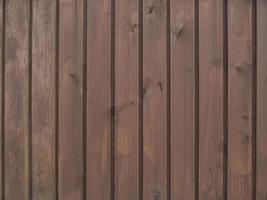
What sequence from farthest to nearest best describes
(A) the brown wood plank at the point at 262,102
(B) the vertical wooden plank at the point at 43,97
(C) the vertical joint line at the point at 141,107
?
(B) the vertical wooden plank at the point at 43,97 < (C) the vertical joint line at the point at 141,107 < (A) the brown wood plank at the point at 262,102

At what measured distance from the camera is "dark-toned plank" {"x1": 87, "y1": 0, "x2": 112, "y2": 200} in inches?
66.5

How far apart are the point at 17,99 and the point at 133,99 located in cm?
54

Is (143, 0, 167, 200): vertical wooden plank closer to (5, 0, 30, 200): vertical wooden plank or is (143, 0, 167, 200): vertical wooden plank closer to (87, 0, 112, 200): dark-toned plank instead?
(87, 0, 112, 200): dark-toned plank

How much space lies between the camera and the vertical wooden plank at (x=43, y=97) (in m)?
1.76

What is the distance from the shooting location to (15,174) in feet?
6.03

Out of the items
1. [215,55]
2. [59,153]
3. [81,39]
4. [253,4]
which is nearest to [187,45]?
[215,55]

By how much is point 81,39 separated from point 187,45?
448 mm

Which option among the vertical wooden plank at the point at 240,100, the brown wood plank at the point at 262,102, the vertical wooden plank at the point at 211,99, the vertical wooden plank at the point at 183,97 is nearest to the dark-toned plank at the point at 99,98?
the vertical wooden plank at the point at 183,97

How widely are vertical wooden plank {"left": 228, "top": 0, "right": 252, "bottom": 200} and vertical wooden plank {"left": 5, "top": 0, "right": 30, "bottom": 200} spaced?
0.87m

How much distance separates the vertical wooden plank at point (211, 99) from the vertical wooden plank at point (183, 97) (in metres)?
0.03

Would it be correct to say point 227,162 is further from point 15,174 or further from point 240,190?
point 15,174

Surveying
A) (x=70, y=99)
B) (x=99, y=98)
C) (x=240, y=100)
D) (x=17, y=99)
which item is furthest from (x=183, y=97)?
(x=17, y=99)

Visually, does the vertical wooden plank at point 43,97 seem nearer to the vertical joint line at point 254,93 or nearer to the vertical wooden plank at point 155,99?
the vertical wooden plank at point 155,99

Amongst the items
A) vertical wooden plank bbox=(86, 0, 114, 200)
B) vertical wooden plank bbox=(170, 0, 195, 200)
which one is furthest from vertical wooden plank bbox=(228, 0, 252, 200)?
vertical wooden plank bbox=(86, 0, 114, 200)
